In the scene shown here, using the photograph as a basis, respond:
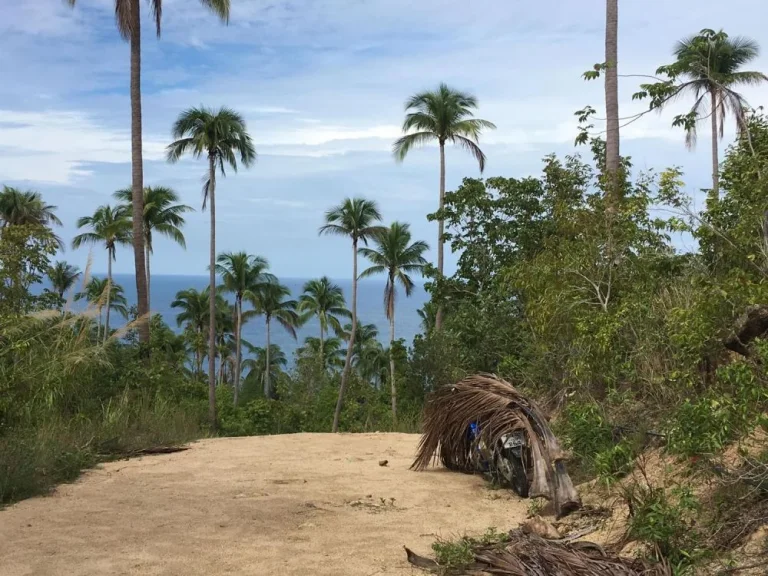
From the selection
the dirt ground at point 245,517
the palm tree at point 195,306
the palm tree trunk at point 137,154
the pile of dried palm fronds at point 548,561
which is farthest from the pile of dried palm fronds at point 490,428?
the palm tree at point 195,306

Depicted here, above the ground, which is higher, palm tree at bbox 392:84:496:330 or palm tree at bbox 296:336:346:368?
palm tree at bbox 392:84:496:330

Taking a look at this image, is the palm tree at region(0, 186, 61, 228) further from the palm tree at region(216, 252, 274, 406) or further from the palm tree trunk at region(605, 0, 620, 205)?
the palm tree trunk at region(605, 0, 620, 205)

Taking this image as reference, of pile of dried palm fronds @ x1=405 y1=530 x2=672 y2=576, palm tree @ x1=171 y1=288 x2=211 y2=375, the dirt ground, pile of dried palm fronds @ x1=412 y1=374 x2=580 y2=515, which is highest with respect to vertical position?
palm tree @ x1=171 y1=288 x2=211 y2=375

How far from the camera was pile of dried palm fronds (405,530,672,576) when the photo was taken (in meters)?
5.25

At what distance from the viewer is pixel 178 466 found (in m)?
10.5

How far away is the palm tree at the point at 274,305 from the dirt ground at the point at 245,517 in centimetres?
3604

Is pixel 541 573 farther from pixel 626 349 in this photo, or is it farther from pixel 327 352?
pixel 327 352

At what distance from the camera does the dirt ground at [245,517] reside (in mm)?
5996

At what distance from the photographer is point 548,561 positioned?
546 cm

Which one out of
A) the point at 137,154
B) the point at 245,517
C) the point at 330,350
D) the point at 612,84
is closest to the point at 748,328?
the point at 245,517

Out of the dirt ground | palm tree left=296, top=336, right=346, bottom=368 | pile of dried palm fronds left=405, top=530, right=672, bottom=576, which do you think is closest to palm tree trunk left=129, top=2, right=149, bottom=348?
the dirt ground

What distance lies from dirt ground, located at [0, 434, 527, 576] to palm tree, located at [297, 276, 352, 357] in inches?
1617

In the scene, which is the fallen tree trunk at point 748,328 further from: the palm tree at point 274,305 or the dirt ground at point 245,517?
the palm tree at point 274,305

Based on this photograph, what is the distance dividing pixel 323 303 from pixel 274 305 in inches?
155
